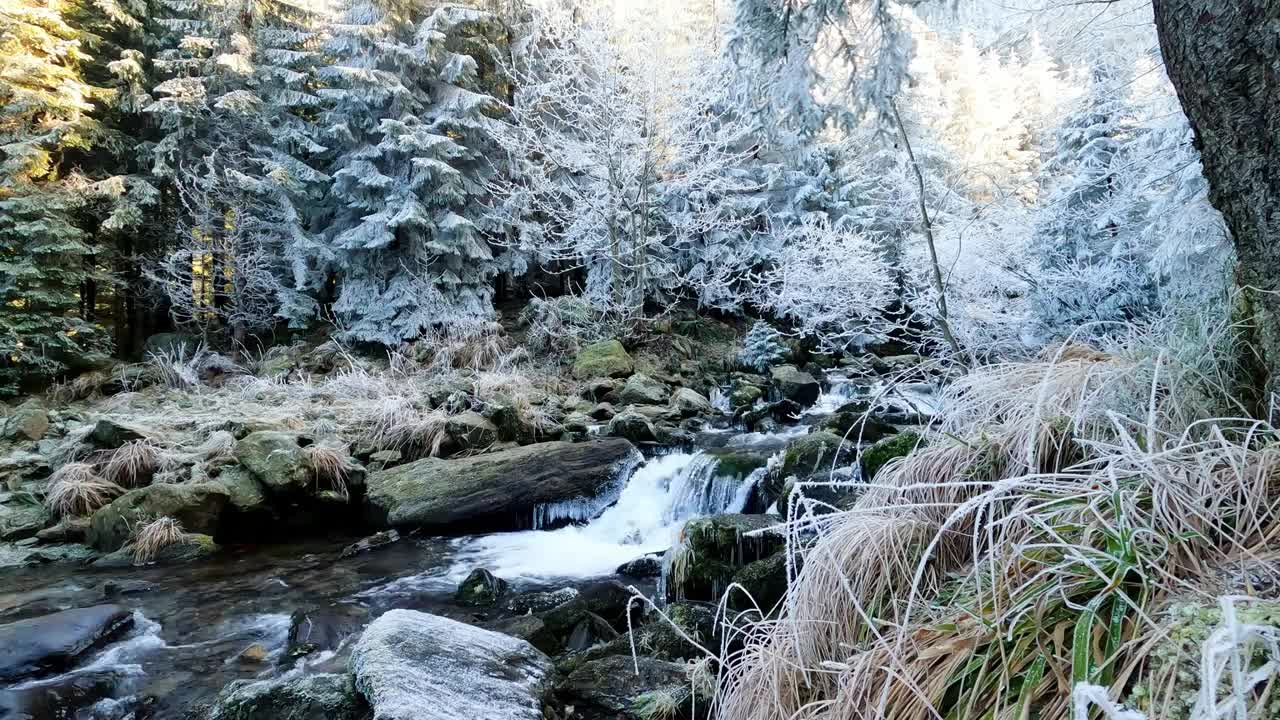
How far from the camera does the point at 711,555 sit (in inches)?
181

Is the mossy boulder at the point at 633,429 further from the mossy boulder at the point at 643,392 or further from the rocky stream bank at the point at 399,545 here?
the mossy boulder at the point at 643,392

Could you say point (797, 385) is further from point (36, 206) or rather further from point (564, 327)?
point (36, 206)

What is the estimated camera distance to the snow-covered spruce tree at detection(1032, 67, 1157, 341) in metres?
6.66

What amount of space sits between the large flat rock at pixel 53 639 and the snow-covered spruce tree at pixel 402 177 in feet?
30.7

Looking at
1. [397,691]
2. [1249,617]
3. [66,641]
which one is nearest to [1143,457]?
[1249,617]

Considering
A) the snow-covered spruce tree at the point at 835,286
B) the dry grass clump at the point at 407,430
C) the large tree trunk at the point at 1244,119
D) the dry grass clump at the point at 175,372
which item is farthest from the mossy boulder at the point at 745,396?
the large tree trunk at the point at 1244,119

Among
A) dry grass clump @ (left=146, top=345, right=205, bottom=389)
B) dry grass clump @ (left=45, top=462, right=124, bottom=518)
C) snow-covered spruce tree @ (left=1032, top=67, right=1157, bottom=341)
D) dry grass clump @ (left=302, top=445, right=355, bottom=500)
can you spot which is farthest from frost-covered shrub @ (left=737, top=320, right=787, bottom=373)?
dry grass clump @ (left=45, top=462, right=124, bottom=518)

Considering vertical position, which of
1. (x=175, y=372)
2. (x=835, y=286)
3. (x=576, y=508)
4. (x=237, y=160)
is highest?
(x=237, y=160)

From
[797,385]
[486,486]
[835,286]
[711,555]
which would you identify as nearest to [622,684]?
[711,555]

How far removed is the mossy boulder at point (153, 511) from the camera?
233 inches

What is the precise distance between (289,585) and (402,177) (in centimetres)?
1070

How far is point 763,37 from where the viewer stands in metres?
3.44

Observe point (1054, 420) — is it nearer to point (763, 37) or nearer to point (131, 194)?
point (763, 37)

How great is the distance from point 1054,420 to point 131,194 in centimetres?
1644
